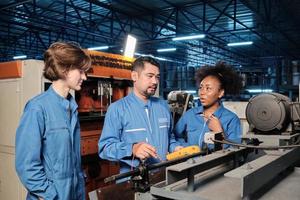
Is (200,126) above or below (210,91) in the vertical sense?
below

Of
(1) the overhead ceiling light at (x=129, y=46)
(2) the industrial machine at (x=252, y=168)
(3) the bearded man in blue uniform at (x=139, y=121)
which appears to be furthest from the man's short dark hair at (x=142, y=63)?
(1) the overhead ceiling light at (x=129, y=46)

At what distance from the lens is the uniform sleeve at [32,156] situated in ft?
4.05

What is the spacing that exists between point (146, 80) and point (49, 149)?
0.60 m

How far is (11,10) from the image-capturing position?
681 centimetres

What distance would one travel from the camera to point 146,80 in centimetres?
160

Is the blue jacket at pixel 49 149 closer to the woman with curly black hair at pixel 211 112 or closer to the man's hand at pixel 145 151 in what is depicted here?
the man's hand at pixel 145 151

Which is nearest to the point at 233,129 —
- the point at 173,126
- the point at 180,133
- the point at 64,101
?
the point at 180,133

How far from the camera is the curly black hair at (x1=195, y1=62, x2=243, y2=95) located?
5.85 ft

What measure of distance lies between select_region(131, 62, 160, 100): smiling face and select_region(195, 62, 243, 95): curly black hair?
33 centimetres

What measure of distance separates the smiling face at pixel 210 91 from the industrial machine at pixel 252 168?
24.1 inches

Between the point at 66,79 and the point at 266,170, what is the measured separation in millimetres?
984

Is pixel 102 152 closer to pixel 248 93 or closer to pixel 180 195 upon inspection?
pixel 180 195

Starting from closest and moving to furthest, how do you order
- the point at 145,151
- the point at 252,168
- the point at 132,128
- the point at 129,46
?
the point at 252,168 → the point at 145,151 → the point at 132,128 → the point at 129,46

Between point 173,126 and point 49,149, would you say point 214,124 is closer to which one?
point 173,126
